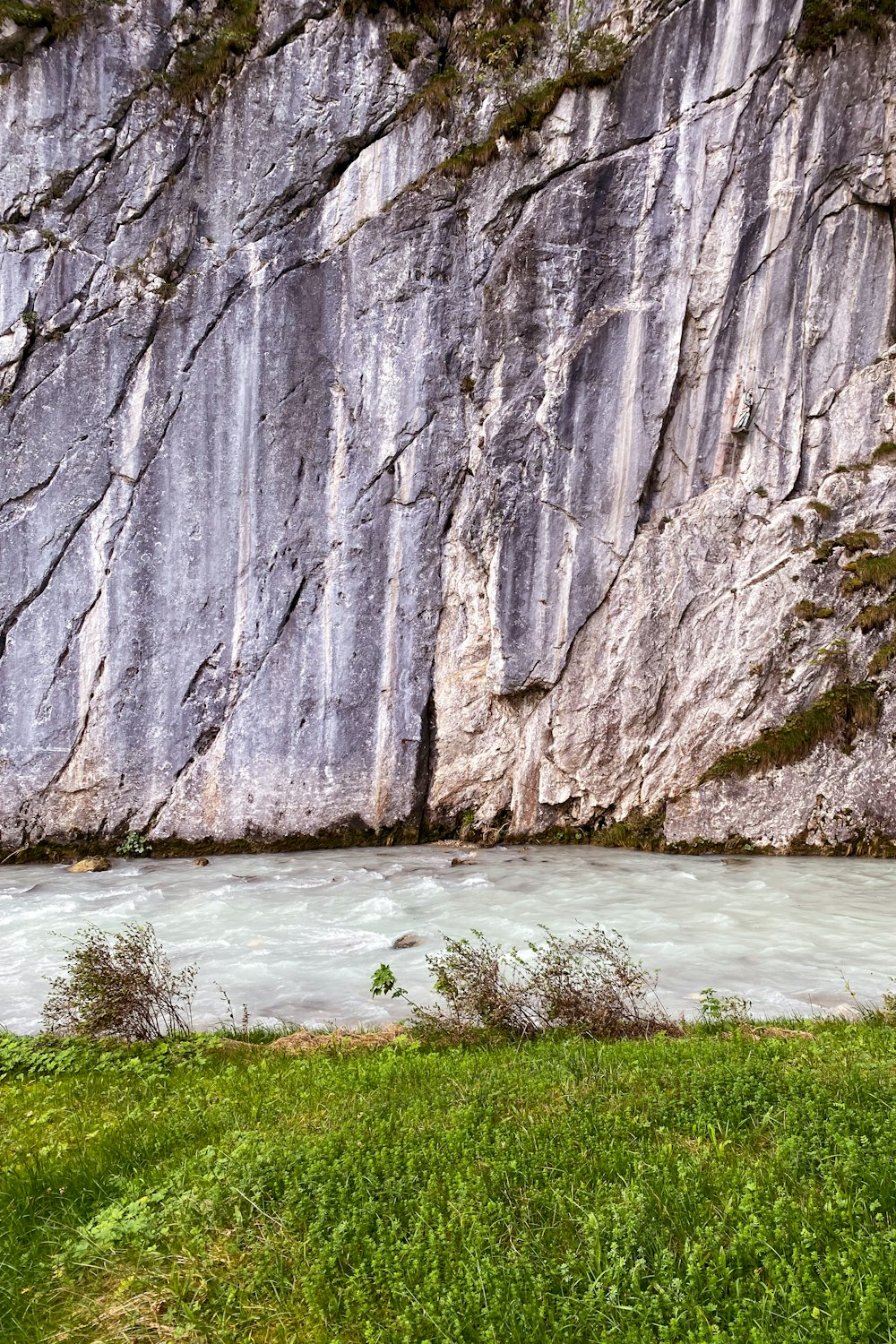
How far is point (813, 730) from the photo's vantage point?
1873cm

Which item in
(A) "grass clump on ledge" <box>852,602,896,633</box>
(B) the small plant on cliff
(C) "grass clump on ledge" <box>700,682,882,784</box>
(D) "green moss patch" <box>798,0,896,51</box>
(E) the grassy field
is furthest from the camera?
(B) the small plant on cliff

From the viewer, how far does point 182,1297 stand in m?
3.40

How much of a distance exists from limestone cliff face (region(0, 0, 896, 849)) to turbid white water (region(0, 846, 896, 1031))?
117 inches

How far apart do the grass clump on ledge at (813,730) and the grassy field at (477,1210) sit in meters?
13.9

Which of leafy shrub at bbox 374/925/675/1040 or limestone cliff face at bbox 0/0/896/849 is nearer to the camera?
leafy shrub at bbox 374/925/675/1040

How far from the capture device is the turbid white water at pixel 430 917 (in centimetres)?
991

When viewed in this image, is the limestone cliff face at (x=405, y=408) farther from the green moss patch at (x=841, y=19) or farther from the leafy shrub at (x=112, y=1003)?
the leafy shrub at (x=112, y=1003)

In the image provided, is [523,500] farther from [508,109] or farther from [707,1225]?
[707,1225]

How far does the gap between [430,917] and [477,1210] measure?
404 inches

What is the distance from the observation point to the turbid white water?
991 cm

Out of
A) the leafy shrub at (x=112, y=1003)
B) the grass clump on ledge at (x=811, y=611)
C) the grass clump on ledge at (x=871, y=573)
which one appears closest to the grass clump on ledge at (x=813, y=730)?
the grass clump on ledge at (x=811, y=611)

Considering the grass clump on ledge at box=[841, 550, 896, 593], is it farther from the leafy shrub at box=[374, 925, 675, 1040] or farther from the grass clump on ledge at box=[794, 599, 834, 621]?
the leafy shrub at box=[374, 925, 675, 1040]

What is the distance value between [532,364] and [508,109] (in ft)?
22.4

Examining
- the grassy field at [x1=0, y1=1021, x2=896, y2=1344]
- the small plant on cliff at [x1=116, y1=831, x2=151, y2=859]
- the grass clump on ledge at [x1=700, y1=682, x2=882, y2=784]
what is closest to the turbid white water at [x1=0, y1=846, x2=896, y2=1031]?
the small plant on cliff at [x1=116, y1=831, x2=151, y2=859]
